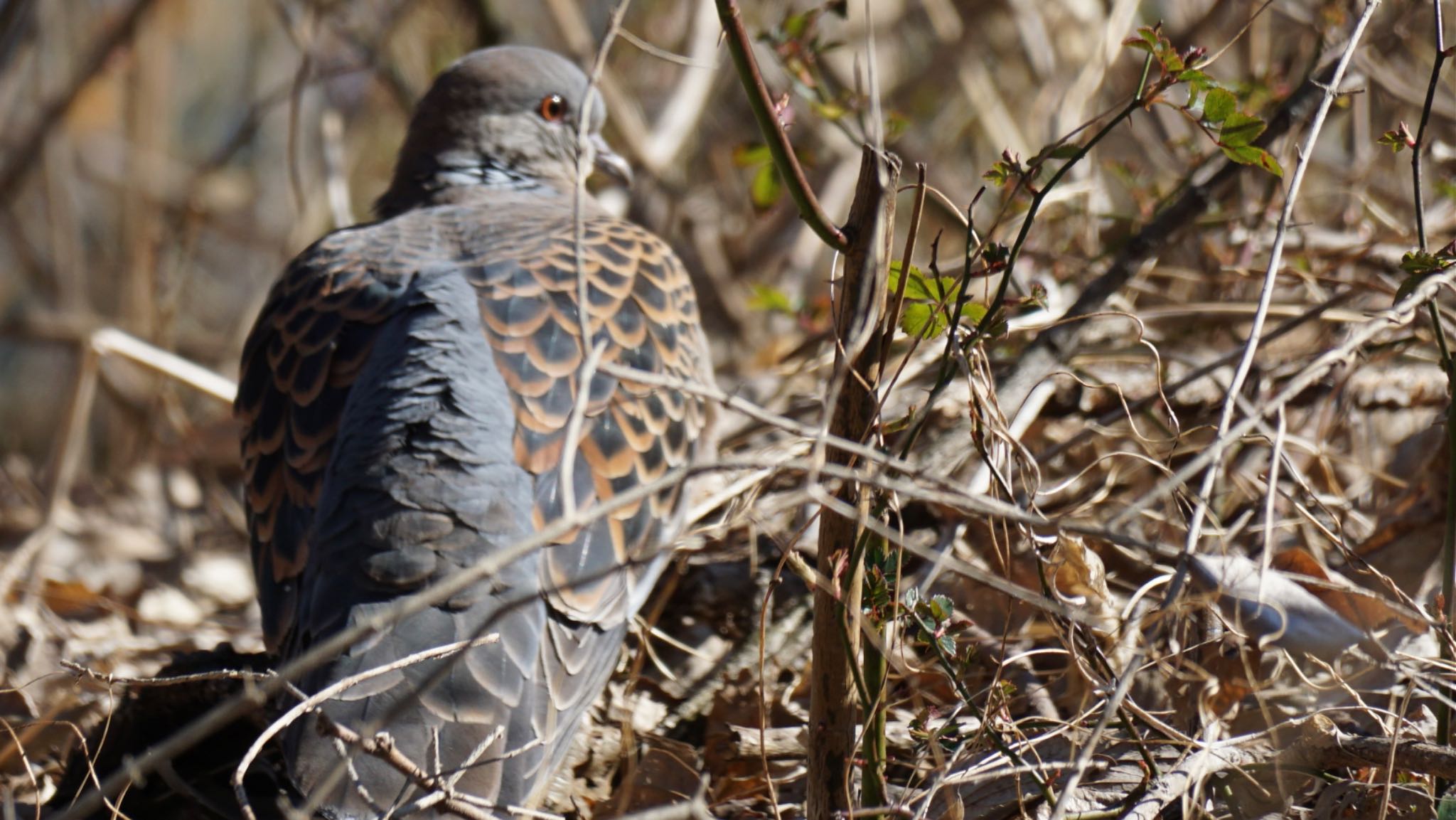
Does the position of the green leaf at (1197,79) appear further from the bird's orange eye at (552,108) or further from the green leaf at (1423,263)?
the bird's orange eye at (552,108)

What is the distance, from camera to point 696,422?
3488 mm

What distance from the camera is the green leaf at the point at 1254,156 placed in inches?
84.9

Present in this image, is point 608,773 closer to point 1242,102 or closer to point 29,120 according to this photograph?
point 1242,102

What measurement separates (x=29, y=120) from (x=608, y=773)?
233 inches

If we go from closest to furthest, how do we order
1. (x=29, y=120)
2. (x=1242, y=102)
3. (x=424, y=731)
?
1. (x=424, y=731)
2. (x=1242, y=102)
3. (x=29, y=120)

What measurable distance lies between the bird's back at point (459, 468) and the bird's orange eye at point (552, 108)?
31.5 inches

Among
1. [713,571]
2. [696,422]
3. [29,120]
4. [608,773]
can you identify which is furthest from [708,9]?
[29,120]

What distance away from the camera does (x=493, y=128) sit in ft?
14.1

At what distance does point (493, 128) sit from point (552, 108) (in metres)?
0.21

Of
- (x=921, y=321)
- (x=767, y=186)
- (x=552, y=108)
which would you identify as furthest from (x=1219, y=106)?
(x=552, y=108)

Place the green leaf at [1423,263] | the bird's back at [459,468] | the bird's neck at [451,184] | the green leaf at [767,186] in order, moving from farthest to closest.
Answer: the bird's neck at [451,184] → the green leaf at [767,186] → the bird's back at [459,468] → the green leaf at [1423,263]

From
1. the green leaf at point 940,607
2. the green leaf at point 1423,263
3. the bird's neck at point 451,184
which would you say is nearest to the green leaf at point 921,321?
the green leaf at point 940,607

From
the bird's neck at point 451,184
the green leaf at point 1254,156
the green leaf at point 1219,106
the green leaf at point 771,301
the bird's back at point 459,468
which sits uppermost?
the green leaf at point 1219,106

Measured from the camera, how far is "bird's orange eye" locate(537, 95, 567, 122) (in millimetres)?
4340
